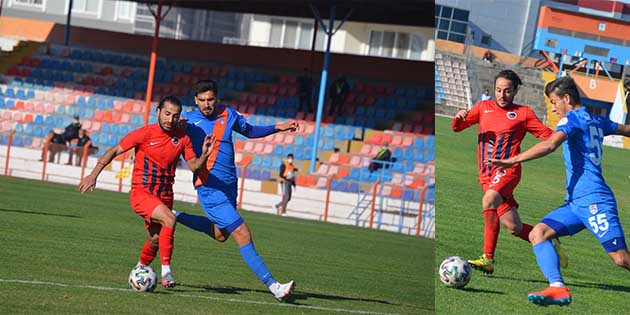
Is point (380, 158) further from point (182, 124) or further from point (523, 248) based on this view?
point (523, 248)

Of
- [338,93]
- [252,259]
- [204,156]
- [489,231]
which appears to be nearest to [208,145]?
[204,156]

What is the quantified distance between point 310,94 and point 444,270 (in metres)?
23.9

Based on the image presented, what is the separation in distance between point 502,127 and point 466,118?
210 millimetres

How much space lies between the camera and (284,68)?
105ft

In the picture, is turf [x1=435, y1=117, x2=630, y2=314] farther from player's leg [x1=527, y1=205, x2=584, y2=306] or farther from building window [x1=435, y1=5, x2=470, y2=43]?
building window [x1=435, y1=5, x2=470, y2=43]

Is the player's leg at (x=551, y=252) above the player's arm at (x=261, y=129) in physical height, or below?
below

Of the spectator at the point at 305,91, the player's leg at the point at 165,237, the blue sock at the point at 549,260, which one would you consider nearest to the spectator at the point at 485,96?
the blue sock at the point at 549,260

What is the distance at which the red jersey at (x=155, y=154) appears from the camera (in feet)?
27.1

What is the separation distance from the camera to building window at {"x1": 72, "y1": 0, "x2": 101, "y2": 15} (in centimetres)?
4759

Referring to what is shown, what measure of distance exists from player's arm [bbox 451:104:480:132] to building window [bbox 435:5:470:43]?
59 centimetres

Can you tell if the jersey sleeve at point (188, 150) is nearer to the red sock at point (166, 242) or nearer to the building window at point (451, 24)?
the red sock at point (166, 242)

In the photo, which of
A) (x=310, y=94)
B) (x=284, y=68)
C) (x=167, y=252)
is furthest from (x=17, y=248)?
(x=284, y=68)

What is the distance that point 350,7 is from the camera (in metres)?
25.9

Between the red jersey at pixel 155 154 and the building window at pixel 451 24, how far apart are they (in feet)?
8.35
